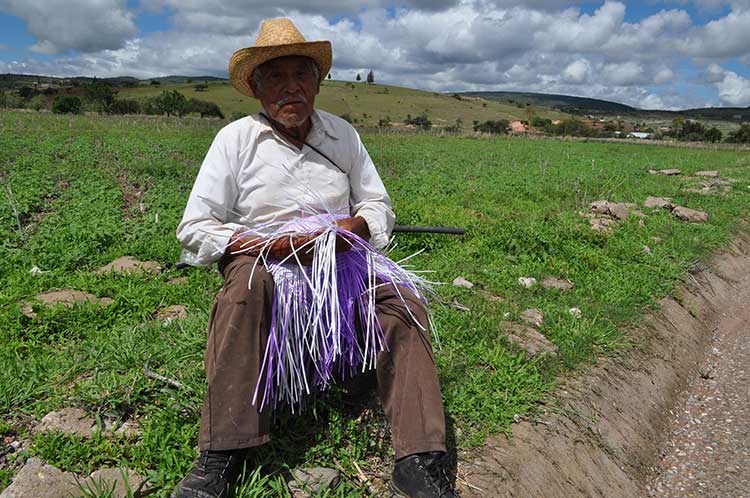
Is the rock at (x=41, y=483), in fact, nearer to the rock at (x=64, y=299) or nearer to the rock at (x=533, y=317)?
the rock at (x=64, y=299)

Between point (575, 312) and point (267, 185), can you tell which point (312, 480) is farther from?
point (575, 312)

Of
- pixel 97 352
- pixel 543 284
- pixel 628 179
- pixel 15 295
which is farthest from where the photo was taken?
pixel 628 179

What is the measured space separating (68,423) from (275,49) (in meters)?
2.00

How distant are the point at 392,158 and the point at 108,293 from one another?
12.2 metres

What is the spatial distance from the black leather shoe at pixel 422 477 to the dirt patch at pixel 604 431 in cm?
28

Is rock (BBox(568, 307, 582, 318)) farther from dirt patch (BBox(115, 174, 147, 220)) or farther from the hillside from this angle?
the hillside

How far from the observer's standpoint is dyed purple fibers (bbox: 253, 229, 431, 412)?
2.24m

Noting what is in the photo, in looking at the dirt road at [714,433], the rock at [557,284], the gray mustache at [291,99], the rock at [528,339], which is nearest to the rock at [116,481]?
the gray mustache at [291,99]

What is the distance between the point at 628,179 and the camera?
12.4 metres

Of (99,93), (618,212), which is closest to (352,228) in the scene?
(618,212)

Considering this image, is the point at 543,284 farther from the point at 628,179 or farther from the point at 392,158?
the point at 392,158

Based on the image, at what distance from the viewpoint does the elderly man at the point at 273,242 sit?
6.73 ft

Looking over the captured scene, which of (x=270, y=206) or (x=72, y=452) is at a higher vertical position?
(x=270, y=206)

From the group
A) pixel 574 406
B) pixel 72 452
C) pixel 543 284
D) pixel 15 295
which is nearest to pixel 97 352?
pixel 72 452
